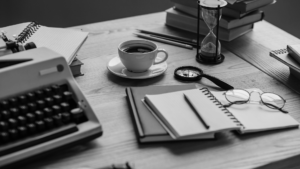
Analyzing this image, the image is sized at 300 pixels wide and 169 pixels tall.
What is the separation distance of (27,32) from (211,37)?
24.6 inches

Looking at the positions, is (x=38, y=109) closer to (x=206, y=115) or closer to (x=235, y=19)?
(x=206, y=115)

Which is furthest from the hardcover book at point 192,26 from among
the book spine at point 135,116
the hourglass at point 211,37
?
the book spine at point 135,116

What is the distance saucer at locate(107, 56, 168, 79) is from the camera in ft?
3.75

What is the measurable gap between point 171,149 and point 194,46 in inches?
24.8

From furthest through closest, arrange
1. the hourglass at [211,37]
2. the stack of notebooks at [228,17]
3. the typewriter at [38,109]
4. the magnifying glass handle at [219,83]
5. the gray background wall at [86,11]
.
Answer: the gray background wall at [86,11]
the stack of notebooks at [228,17]
the hourglass at [211,37]
the magnifying glass handle at [219,83]
the typewriter at [38,109]

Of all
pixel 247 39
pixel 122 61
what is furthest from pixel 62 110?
pixel 247 39

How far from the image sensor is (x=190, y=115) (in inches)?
35.8

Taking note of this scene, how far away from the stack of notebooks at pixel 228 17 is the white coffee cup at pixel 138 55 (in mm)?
361

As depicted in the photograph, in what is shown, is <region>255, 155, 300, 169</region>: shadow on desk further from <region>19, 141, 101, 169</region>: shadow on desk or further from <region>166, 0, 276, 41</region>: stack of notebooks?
<region>166, 0, 276, 41</region>: stack of notebooks

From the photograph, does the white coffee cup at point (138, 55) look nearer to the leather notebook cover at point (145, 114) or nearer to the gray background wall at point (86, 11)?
the leather notebook cover at point (145, 114)

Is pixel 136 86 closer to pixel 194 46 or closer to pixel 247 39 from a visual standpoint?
pixel 194 46

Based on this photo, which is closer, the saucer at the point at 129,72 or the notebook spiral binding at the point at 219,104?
the notebook spiral binding at the point at 219,104

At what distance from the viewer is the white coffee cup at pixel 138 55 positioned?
1.12 m

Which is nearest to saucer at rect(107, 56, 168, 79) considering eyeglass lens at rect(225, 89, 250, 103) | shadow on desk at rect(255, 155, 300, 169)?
eyeglass lens at rect(225, 89, 250, 103)
